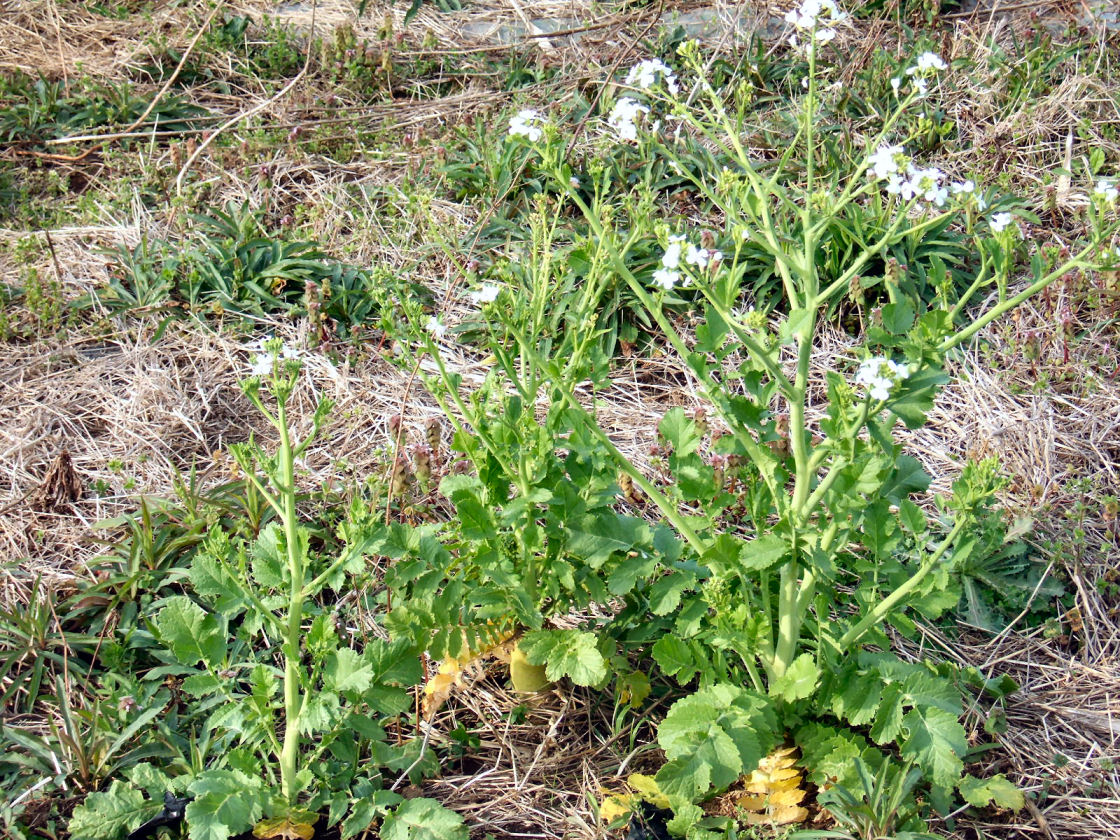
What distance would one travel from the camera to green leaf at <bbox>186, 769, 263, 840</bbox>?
6.57 ft

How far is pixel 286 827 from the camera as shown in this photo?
2.16m

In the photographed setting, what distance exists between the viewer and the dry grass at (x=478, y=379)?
247 cm

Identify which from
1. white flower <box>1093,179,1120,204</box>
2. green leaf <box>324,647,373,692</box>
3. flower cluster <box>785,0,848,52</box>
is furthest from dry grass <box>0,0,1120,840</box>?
white flower <box>1093,179,1120,204</box>

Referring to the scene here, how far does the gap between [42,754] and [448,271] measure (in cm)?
225

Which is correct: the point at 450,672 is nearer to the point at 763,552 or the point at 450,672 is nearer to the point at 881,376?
the point at 763,552

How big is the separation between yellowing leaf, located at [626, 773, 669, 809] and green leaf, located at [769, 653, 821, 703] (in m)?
0.34

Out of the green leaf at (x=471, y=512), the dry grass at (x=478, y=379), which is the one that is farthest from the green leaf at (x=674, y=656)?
the green leaf at (x=471, y=512)

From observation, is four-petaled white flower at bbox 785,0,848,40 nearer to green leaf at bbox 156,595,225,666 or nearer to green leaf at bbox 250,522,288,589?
green leaf at bbox 250,522,288,589

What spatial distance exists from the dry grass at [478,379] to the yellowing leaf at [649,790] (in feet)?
0.51

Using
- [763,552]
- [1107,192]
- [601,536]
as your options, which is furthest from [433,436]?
[1107,192]

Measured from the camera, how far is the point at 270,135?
15.2ft

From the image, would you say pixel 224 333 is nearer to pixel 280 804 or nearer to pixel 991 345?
pixel 280 804

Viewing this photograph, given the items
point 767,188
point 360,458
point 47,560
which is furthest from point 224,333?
point 767,188

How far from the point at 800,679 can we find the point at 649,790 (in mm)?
400
